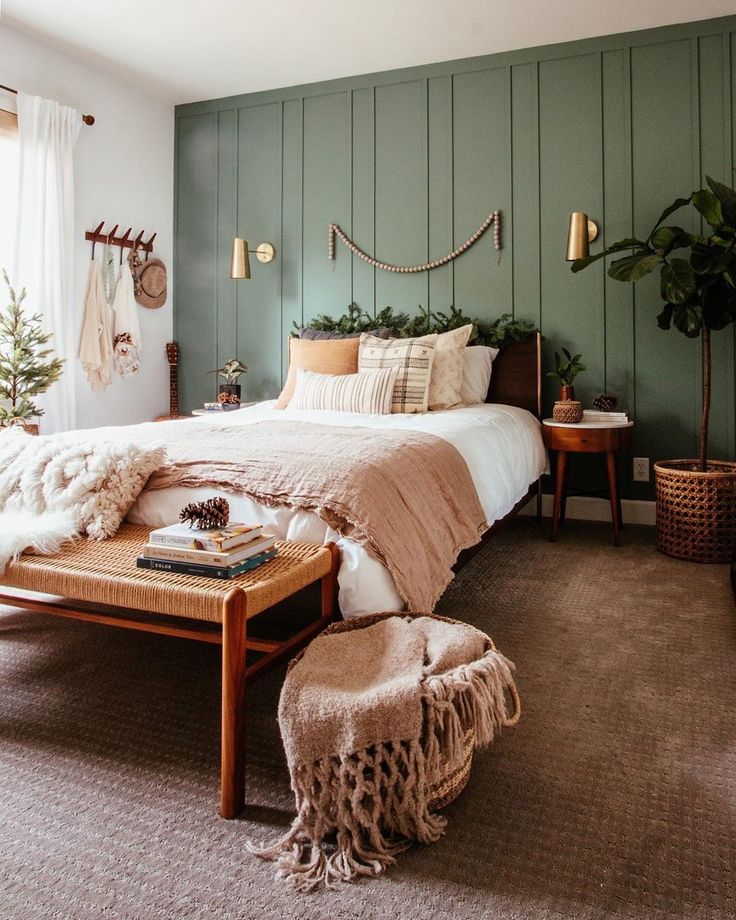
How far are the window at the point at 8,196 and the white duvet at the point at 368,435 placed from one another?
5.08ft

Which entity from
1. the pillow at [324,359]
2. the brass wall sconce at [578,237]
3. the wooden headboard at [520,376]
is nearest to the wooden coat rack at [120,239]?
the pillow at [324,359]

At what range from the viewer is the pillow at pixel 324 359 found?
3.80 metres

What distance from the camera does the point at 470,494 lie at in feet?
7.97

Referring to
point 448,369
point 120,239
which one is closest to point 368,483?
point 448,369

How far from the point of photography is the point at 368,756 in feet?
4.15

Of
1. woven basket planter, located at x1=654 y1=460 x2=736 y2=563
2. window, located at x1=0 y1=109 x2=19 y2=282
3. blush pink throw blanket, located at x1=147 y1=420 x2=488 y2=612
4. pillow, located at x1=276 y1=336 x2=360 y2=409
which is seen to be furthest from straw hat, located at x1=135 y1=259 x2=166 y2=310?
woven basket planter, located at x1=654 y1=460 x2=736 y2=563

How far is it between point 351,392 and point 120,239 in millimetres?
2081

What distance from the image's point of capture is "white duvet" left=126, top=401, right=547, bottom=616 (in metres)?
1.77

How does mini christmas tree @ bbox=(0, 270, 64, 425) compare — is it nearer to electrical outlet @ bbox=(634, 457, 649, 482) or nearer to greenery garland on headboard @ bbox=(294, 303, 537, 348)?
greenery garland on headboard @ bbox=(294, 303, 537, 348)

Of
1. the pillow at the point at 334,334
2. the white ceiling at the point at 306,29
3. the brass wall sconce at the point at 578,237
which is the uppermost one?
the white ceiling at the point at 306,29

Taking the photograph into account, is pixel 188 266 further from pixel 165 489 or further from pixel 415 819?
pixel 415 819

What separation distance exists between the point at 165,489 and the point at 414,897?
1265mm

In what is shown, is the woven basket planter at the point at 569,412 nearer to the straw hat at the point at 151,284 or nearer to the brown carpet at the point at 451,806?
the brown carpet at the point at 451,806

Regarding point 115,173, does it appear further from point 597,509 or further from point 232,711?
point 232,711
